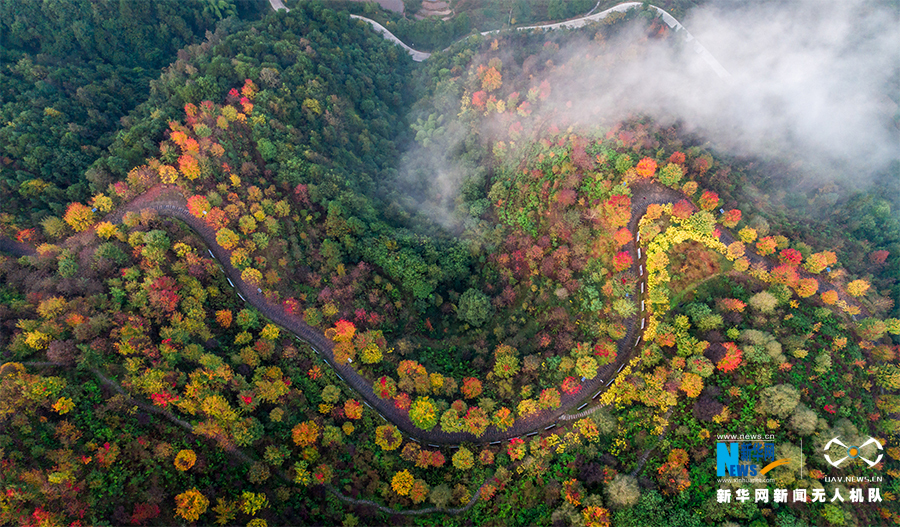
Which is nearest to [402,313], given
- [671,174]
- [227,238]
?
[227,238]

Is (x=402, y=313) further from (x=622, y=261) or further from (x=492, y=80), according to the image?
(x=492, y=80)

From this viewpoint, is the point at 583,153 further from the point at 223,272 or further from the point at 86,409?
the point at 86,409

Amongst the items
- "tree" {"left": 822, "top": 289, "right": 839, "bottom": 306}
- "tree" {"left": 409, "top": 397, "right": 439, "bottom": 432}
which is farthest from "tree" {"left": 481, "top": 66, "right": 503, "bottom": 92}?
"tree" {"left": 822, "top": 289, "right": 839, "bottom": 306}

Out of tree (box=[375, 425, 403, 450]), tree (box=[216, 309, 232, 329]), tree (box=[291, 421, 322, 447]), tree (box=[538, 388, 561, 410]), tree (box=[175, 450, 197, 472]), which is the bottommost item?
tree (box=[175, 450, 197, 472])

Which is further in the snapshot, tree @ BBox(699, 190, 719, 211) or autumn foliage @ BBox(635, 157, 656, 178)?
autumn foliage @ BBox(635, 157, 656, 178)

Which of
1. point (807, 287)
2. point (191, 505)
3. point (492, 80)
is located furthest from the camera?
point (492, 80)

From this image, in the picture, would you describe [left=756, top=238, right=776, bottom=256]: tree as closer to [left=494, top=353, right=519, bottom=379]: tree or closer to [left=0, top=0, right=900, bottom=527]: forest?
[left=0, top=0, right=900, bottom=527]: forest

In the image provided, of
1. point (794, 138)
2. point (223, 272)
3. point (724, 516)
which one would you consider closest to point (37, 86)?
point (223, 272)
